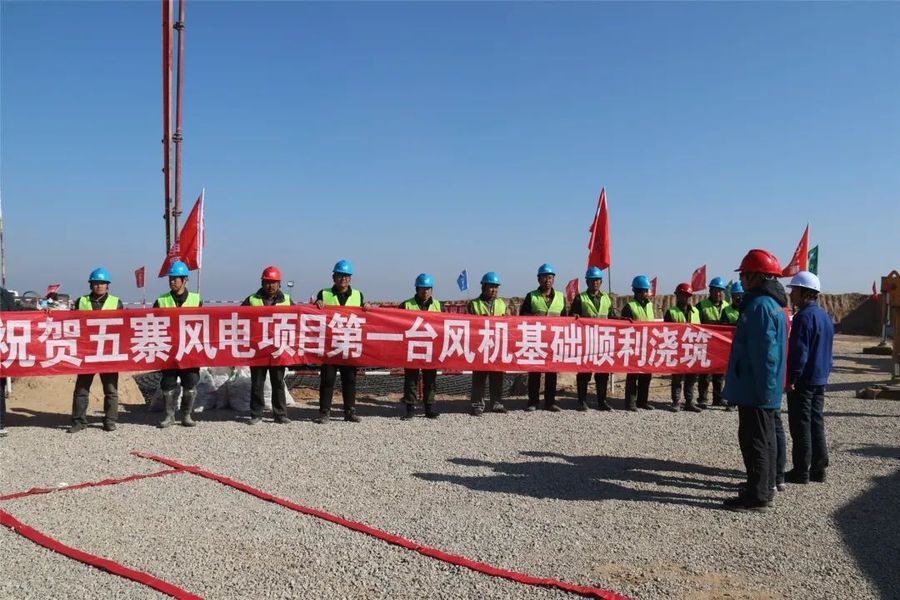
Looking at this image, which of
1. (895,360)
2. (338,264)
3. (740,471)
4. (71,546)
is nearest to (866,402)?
(895,360)

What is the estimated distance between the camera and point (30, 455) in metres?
6.77

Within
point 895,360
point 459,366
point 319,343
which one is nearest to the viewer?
point 319,343

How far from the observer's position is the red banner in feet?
26.2

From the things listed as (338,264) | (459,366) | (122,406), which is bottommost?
(122,406)

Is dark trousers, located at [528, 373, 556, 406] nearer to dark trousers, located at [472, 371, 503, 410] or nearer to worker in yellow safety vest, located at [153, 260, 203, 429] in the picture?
dark trousers, located at [472, 371, 503, 410]

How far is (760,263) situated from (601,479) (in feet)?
7.91

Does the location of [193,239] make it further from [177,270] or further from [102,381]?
[102,381]

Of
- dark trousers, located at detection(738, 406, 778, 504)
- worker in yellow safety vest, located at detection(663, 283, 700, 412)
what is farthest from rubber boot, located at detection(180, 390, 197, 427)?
worker in yellow safety vest, located at detection(663, 283, 700, 412)

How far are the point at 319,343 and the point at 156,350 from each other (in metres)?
1.99

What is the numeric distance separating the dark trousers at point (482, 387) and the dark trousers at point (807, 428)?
13.9 ft

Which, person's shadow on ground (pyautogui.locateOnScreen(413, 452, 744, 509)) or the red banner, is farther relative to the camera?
the red banner

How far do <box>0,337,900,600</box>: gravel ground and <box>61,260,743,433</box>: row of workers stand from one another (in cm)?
41

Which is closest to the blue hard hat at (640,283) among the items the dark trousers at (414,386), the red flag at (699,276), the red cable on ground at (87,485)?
the dark trousers at (414,386)

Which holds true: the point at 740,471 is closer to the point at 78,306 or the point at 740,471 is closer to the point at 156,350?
the point at 156,350
